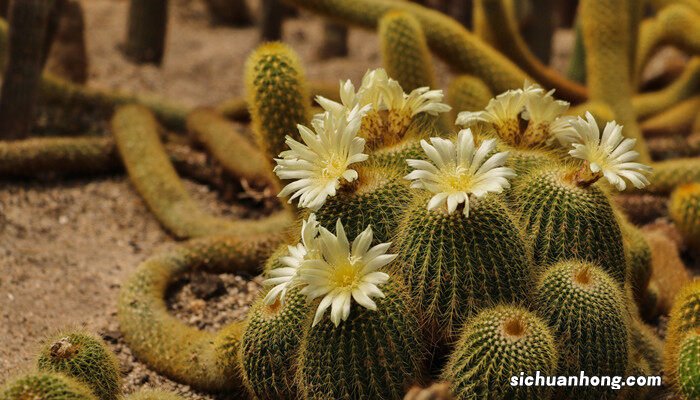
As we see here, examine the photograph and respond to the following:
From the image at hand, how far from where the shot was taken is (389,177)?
255 centimetres

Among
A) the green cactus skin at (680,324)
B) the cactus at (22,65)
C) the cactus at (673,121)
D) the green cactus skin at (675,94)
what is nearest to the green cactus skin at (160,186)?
the cactus at (22,65)

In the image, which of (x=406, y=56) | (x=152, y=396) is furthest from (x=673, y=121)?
(x=152, y=396)

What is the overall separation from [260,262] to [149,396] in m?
1.08

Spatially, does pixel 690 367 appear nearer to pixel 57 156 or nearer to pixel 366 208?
pixel 366 208

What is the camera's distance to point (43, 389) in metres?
2.17

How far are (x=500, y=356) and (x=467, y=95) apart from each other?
1862 millimetres

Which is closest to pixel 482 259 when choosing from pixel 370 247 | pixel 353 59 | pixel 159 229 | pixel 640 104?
pixel 370 247

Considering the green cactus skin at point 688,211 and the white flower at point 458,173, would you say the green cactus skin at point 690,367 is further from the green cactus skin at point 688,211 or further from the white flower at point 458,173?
the green cactus skin at point 688,211

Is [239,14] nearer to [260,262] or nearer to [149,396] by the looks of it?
[260,262]

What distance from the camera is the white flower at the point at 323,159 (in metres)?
2.38

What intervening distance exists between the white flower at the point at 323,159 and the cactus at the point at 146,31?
13.1ft

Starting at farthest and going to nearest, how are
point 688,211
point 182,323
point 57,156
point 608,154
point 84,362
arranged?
point 57,156 → point 688,211 → point 182,323 → point 608,154 → point 84,362

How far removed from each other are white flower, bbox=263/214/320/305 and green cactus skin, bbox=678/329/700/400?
1036mm

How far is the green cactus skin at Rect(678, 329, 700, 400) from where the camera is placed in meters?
2.38
